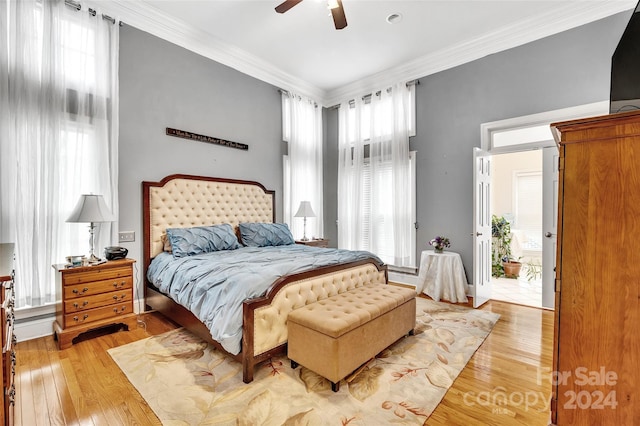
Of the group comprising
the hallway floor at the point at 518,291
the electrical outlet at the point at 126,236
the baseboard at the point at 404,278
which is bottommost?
the hallway floor at the point at 518,291

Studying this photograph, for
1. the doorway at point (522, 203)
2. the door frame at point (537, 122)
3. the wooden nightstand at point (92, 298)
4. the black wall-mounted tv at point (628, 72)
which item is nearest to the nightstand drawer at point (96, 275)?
the wooden nightstand at point (92, 298)

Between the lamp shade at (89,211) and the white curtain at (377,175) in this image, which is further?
the white curtain at (377,175)

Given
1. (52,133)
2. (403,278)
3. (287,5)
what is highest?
(287,5)

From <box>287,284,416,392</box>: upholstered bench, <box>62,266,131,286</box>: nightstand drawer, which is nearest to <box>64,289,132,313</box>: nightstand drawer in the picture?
<box>62,266,131,286</box>: nightstand drawer

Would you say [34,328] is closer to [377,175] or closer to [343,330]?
[343,330]

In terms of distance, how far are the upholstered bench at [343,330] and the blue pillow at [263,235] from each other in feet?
6.26

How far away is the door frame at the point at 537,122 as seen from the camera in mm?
3326

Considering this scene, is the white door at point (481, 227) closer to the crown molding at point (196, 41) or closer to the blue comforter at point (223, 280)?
the blue comforter at point (223, 280)

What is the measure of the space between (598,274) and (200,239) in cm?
349

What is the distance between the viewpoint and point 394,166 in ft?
15.7

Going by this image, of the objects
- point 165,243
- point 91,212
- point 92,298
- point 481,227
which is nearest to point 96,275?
point 92,298

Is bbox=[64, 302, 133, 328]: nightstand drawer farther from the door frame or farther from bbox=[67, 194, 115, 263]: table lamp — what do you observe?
the door frame

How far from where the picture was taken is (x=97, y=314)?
8.96 ft

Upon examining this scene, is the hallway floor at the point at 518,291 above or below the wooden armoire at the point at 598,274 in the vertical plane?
below
